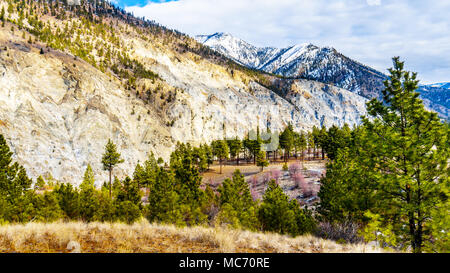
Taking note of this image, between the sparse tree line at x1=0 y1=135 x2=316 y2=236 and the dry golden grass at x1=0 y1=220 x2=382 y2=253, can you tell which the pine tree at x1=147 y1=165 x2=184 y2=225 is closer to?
the sparse tree line at x1=0 y1=135 x2=316 y2=236

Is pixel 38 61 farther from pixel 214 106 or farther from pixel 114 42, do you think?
pixel 214 106

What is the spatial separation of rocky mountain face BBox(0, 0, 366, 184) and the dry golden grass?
158ft

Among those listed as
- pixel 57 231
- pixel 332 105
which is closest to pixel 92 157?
pixel 57 231

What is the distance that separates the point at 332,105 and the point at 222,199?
169m

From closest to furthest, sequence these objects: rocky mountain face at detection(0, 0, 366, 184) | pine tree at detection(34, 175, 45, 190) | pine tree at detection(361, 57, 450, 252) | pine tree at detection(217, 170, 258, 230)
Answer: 1. pine tree at detection(361, 57, 450, 252)
2. pine tree at detection(217, 170, 258, 230)
3. pine tree at detection(34, 175, 45, 190)
4. rocky mountain face at detection(0, 0, 366, 184)

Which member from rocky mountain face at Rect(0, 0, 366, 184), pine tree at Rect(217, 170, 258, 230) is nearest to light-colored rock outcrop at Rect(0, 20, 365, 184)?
rocky mountain face at Rect(0, 0, 366, 184)

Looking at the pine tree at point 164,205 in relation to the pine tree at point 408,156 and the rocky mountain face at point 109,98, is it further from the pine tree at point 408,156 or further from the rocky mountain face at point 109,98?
the rocky mountain face at point 109,98

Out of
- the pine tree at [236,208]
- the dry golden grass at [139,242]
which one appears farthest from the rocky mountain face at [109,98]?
the dry golden grass at [139,242]

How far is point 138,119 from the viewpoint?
2906 inches

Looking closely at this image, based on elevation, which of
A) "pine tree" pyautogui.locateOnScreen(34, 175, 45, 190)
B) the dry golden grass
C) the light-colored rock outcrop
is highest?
the light-colored rock outcrop

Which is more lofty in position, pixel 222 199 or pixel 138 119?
pixel 138 119

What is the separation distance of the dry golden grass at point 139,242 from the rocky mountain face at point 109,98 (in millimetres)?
48253

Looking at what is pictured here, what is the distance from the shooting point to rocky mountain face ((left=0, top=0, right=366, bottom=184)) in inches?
1999

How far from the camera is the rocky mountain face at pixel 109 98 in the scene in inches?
1999
